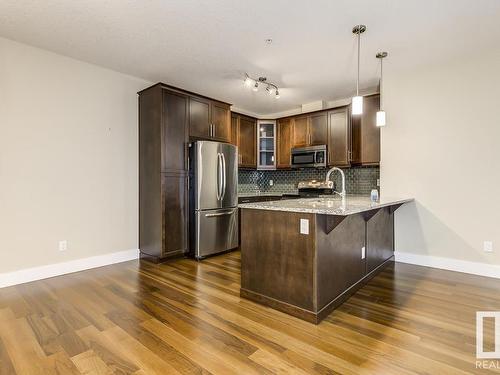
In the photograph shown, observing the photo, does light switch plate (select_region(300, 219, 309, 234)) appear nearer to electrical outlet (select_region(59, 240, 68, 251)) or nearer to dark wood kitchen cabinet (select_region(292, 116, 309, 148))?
electrical outlet (select_region(59, 240, 68, 251))

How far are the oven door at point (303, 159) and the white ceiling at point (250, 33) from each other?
4.80 ft

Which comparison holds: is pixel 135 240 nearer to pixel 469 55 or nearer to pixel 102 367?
pixel 102 367

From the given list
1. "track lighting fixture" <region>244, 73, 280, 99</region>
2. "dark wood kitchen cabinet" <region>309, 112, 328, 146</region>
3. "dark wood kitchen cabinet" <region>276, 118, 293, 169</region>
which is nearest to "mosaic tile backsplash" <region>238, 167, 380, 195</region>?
"dark wood kitchen cabinet" <region>276, 118, 293, 169</region>

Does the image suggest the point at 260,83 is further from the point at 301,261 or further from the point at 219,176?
the point at 301,261

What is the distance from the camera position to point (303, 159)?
5.24 metres

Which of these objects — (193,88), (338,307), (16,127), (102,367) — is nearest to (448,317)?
(338,307)

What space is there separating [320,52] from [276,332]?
9.86ft

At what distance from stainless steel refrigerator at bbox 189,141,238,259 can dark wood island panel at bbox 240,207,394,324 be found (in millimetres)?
1538

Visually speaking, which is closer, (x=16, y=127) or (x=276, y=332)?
(x=276, y=332)

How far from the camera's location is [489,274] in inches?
131

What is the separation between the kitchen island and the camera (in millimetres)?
2268

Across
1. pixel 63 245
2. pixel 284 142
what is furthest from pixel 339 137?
pixel 63 245

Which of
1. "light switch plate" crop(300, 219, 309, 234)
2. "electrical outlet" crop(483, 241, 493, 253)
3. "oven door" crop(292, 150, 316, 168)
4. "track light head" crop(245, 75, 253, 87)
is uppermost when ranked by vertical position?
"track light head" crop(245, 75, 253, 87)

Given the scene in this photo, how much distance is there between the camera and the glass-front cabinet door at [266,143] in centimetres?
581
